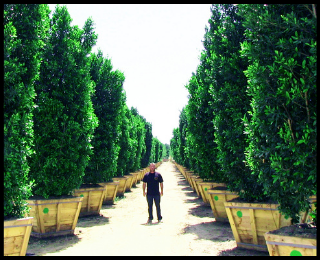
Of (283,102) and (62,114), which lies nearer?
(283,102)

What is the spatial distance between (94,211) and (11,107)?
617 cm

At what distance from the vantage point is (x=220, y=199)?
8.89 meters

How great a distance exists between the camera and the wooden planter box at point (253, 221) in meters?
5.93

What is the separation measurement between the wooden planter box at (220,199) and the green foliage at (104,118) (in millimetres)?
4717

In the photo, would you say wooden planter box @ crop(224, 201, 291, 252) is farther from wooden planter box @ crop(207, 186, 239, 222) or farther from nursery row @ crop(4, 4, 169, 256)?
nursery row @ crop(4, 4, 169, 256)

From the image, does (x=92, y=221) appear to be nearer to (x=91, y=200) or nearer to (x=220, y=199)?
→ (x=91, y=200)

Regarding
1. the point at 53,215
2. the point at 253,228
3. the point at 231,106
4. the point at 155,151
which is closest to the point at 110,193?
the point at 53,215

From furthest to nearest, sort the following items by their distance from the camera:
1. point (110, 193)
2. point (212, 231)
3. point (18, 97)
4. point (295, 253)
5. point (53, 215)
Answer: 1. point (110, 193)
2. point (212, 231)
3. point (53, 215)
4. point (18, 97)
5. point (295, 253)

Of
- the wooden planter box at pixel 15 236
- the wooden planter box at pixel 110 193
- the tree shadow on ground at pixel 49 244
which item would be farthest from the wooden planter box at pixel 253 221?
the wooden planter box at pixel 110 193

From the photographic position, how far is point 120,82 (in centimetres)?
1323

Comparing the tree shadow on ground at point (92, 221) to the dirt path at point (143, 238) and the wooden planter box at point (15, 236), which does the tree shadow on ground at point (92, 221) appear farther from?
the wooden planter box at point (15, 236)

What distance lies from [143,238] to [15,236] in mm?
3370

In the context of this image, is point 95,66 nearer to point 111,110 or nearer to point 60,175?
point 111,110
